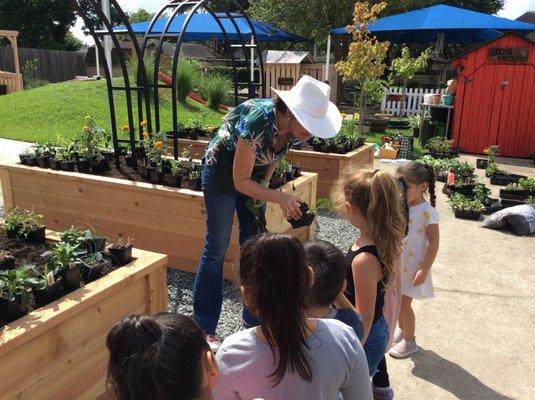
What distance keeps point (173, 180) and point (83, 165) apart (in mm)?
992

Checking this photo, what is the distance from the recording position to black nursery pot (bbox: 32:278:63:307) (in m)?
2.06

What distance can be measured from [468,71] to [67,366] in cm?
916

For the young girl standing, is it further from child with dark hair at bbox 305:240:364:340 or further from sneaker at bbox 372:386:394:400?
child with dark hair at bbox 305:240:364:340

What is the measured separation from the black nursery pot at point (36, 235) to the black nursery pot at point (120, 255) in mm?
600

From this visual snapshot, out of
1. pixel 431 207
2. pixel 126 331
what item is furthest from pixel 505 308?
pixel 126 331

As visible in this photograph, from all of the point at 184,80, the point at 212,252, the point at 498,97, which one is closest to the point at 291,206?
the point at 212,252

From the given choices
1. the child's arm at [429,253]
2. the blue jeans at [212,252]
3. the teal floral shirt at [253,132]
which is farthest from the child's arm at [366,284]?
the blue jeans at [212,252]

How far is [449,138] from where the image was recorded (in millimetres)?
9859

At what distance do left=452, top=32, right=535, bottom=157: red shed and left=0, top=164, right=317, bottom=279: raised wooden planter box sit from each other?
6302mm

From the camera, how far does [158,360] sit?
965 mm

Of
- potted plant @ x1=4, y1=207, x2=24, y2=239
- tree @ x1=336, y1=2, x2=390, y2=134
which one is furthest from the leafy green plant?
tree @ x1=336, y1=2, x2=390, y2=134

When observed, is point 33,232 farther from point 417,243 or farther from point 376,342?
point 417,243

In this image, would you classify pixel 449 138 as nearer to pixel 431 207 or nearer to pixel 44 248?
pixel 431 207

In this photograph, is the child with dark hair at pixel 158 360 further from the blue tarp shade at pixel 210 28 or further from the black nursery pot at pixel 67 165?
the blue tarp shade at pixel 210 28
